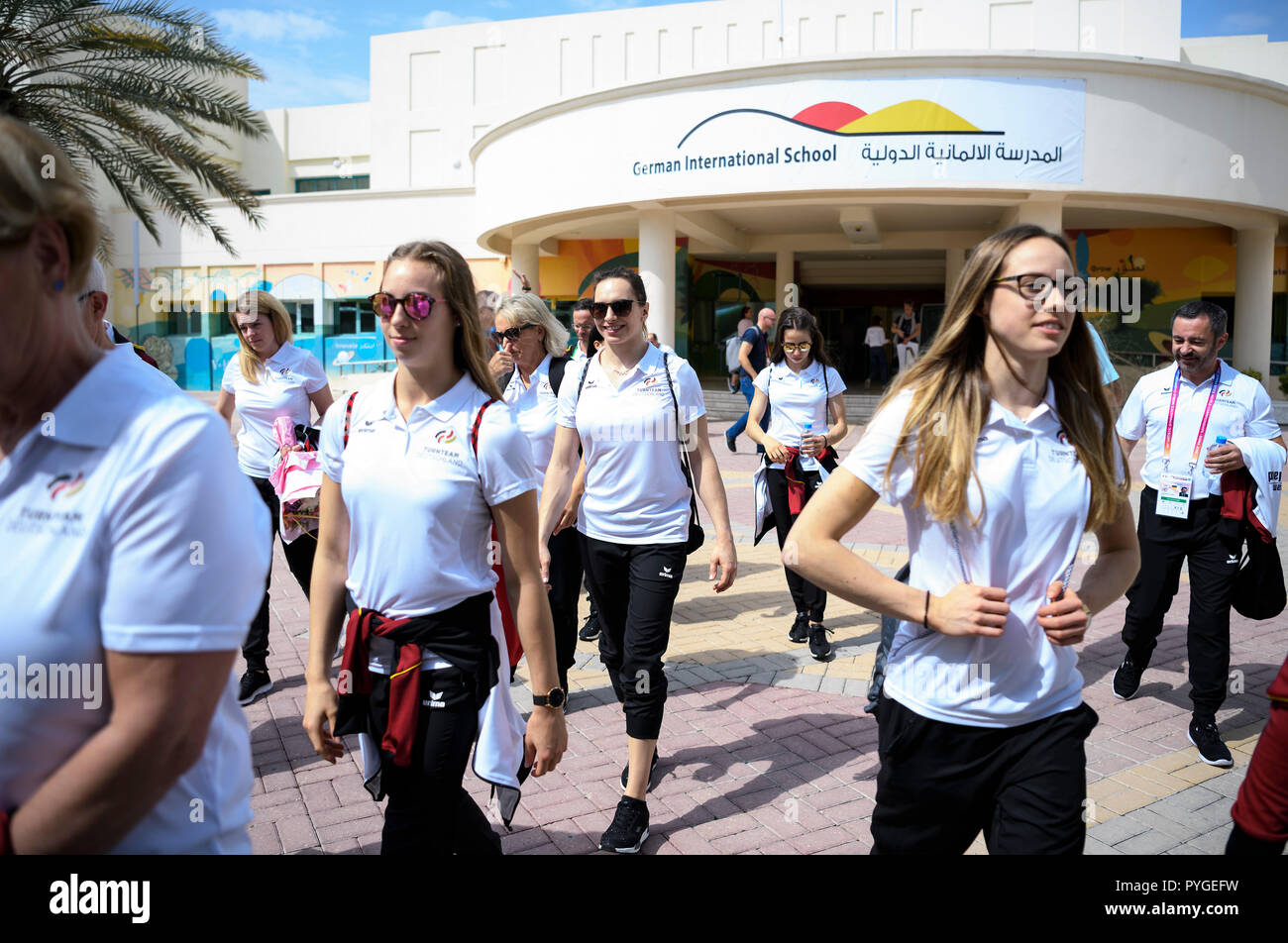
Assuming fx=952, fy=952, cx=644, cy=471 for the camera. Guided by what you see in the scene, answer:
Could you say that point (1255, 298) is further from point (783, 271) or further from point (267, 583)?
point (267, 583)

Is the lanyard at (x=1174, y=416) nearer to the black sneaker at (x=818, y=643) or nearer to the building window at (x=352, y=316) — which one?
the black sneaker at (x=818, y=643)

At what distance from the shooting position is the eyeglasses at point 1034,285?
2.25 m

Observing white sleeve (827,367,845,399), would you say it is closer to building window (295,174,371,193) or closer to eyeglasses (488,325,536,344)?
eyeglasses (488,325,536,344)

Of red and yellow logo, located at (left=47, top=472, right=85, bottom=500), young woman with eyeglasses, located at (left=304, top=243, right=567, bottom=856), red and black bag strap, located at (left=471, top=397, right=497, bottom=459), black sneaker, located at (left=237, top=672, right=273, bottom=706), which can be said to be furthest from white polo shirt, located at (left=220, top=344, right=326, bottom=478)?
red and yellow logo, located at (left=47, top=472, right=85, bottom=500)

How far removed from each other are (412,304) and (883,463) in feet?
4.35

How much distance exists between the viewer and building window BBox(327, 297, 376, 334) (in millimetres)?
31672

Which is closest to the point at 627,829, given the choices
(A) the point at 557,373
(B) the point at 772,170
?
(A) the point at 557,373

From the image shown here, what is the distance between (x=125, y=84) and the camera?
36.5ft

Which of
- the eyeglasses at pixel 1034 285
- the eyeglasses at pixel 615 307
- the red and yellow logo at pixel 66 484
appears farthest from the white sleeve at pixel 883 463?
the eyeglasses at pixel 615 307

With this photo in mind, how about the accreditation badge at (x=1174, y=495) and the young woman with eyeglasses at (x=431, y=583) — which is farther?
the accreditation badge at (x=1174, y=495)

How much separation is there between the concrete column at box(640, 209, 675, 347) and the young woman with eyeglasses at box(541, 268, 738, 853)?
17.1 meters

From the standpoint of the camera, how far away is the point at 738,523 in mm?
10406

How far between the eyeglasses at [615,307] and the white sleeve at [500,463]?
173cm
